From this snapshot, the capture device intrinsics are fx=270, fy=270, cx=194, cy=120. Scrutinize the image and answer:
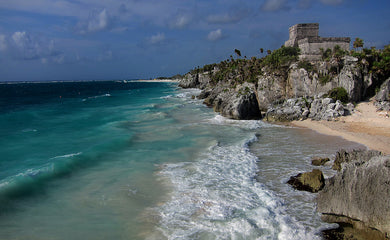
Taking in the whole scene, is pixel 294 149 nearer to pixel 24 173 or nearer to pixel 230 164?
pixel 230 164

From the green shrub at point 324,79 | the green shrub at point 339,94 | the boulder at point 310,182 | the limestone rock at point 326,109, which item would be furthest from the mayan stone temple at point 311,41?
the boulder at point 310,182

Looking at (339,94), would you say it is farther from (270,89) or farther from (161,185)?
Result: (161,185)

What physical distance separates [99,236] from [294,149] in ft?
38.9

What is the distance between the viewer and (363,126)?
69.2ft

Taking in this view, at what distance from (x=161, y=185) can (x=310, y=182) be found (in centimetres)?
611

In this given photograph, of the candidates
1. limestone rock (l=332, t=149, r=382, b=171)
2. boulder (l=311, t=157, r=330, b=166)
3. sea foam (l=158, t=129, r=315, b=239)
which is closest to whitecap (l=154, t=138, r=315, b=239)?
sea foam (l=158, t=129, r=315, b=239)

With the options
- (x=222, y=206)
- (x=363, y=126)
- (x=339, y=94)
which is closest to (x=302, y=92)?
(x=339, y=94)

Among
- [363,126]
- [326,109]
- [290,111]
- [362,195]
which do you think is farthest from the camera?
[290,111]

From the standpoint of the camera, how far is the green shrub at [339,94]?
2598cm

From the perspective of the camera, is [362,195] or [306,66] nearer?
[362,195]

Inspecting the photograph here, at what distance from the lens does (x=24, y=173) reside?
13359mm

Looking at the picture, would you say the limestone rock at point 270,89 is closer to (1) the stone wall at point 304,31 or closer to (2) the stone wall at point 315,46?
(2) the stone wall at point 315,46

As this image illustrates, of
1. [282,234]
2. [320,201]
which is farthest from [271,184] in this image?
[282,234]

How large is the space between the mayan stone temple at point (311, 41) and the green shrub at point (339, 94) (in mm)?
9554
